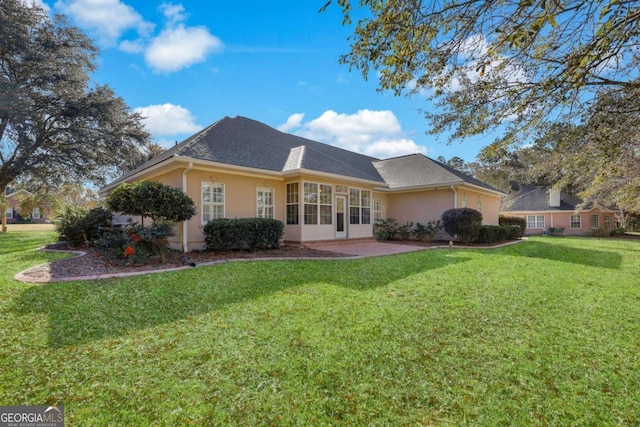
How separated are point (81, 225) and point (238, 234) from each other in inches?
271

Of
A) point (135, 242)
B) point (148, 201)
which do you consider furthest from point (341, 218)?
point (135, 242)

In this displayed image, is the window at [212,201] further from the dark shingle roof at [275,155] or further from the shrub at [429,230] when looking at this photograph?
the shrub at [429,230]

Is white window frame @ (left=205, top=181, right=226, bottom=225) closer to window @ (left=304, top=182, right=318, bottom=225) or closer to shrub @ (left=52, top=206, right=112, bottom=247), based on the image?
window @ (left=304, top=182, right=318, bottom=225)

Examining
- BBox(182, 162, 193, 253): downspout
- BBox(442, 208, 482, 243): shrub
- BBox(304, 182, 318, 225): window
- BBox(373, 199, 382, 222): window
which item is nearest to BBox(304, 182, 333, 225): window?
BBox(304, 182, 318, 225): window

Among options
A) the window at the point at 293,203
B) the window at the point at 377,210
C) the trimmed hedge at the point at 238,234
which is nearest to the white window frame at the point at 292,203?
the window at the point at 293,203

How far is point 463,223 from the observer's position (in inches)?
550

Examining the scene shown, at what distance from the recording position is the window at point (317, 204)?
12229 mm

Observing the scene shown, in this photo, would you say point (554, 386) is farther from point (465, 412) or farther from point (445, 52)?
point (445, 52)

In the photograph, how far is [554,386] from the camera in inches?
112

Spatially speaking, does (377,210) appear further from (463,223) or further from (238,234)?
(238,234)

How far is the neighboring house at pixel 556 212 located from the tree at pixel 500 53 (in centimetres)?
2598

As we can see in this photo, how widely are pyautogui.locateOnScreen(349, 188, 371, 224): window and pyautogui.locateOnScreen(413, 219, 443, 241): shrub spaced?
2962 millimetres

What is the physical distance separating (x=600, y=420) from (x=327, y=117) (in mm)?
18812

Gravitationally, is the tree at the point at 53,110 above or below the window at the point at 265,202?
above
